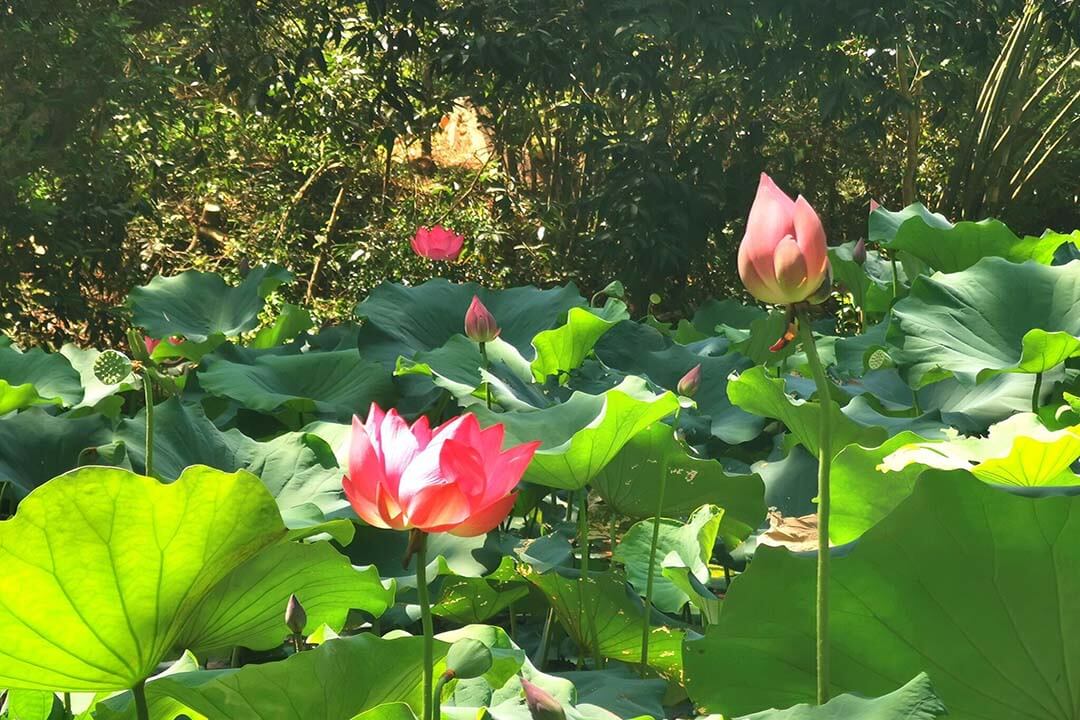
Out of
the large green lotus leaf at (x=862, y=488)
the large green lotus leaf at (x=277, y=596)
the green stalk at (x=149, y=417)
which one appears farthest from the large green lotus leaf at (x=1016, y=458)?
the green stalk at (x=149, y=417)

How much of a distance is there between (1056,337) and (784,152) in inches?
170

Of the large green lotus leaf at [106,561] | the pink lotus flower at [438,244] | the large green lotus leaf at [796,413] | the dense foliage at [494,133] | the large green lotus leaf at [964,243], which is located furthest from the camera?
→ the dense foliage at [494,133]

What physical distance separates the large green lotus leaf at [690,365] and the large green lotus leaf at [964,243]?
32 centimetres

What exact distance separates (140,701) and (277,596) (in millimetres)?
154

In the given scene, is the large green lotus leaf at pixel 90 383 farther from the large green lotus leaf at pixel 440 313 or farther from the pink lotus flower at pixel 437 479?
the pink lotus flower at pixel 437 479

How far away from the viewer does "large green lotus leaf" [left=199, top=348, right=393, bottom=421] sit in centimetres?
159

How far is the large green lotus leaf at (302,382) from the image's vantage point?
1.59 meters

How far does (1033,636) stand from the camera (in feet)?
2.36

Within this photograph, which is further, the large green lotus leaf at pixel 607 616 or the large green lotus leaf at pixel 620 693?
the large green lotus leaf at pixel 607 616

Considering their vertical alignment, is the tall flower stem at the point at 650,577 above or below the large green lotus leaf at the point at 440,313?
below

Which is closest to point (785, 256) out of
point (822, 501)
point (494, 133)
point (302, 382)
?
point (822, 501)

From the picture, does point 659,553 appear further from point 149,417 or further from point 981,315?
point 981,315

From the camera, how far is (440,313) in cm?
206

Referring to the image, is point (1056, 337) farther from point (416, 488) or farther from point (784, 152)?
point (784, 152)
